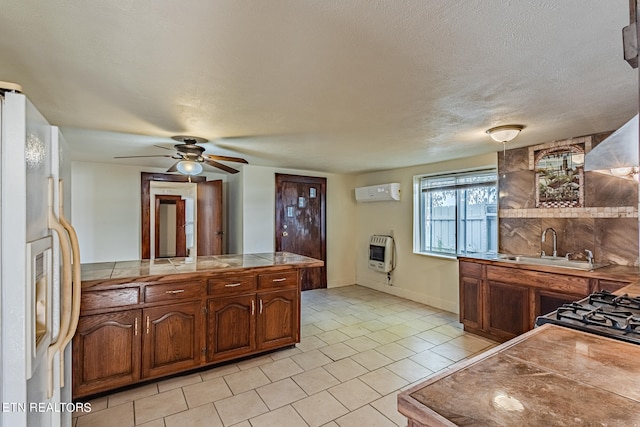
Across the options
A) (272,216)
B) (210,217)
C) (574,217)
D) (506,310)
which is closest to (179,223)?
(210,217)

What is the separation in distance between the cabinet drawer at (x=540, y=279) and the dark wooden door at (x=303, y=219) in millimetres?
3004

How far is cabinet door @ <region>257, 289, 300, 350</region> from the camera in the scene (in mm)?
2896

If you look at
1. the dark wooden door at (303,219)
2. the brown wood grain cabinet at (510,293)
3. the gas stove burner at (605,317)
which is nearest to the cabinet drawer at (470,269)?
the brown wood grain cabinet at (510,293)

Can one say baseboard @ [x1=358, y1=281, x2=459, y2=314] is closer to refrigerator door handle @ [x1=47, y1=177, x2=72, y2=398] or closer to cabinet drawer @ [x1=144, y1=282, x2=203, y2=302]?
cabinet drawer @ [x1=144, y1=282, x2=203, y2=302]

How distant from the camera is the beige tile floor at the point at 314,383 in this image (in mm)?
2059

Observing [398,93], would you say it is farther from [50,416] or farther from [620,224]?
[620,224]

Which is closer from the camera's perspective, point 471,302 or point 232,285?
A: point 232,285

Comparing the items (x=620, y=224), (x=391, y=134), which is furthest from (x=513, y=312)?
(x=391, y=134)

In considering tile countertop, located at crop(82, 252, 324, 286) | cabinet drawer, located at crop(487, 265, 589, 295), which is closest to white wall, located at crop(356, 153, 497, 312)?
cabinet drawer, located at crop(487, 265, 589, 295)

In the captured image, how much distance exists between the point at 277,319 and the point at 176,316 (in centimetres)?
92

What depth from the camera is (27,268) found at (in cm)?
93

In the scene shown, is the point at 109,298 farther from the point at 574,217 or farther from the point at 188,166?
the point at 574,217

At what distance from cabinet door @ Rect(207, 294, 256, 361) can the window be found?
2.96 meters

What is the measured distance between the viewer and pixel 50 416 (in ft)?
3.84
